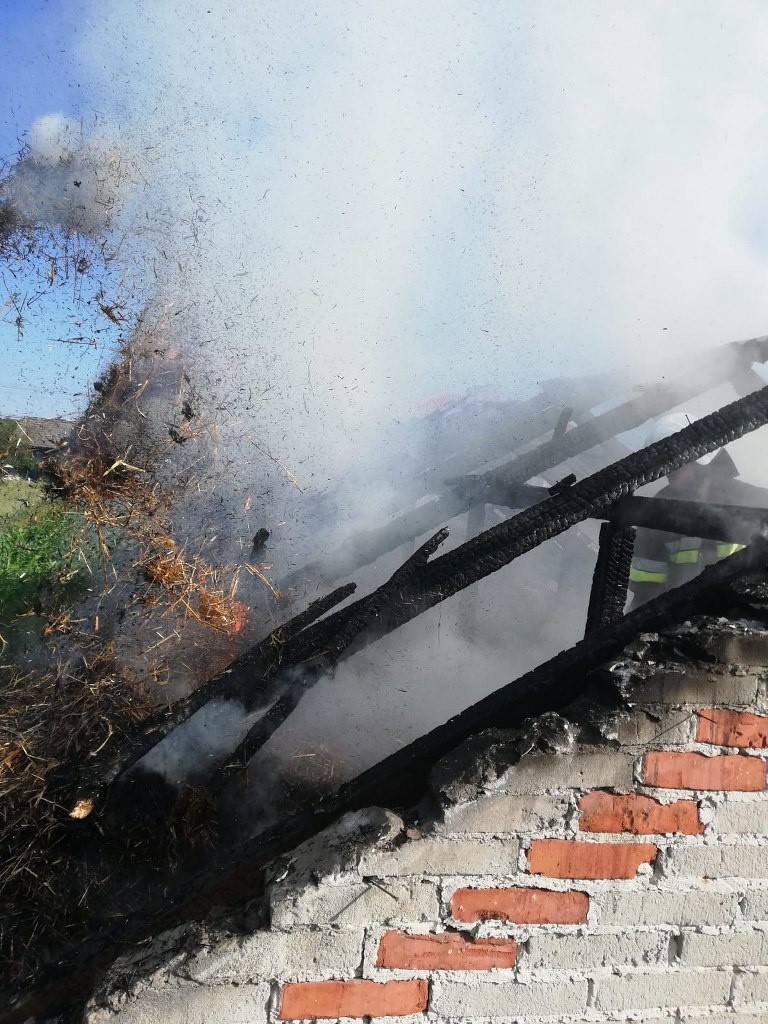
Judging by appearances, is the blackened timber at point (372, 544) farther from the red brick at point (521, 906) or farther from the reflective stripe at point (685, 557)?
the red brick at point (521, 906)

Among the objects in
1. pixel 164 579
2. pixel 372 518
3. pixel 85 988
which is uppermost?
pixel 372 518

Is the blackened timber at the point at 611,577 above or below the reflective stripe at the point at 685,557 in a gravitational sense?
below

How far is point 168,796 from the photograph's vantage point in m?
2.76

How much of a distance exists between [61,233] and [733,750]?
498 centimetres

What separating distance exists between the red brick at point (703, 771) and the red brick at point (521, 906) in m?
0.47

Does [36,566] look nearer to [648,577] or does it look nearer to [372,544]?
[372,544]

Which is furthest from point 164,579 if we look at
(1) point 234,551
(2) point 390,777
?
(2) point 390,777

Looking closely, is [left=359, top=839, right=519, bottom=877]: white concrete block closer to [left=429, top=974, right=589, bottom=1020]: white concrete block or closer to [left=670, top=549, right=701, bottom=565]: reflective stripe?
[left=429, top=974, right=589, bottom=1020]: white concrete block

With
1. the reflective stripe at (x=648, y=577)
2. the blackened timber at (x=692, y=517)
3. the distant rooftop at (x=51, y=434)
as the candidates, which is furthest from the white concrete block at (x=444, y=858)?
the reflective stripe at (x=648, y=577)

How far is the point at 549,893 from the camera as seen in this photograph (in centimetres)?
217

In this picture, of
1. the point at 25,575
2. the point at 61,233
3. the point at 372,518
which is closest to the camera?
the point at 61,233

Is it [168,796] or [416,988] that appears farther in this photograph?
[168,796]

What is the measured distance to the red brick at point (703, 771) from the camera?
86.3 inches

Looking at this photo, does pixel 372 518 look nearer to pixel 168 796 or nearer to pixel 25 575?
pixel 168 796
